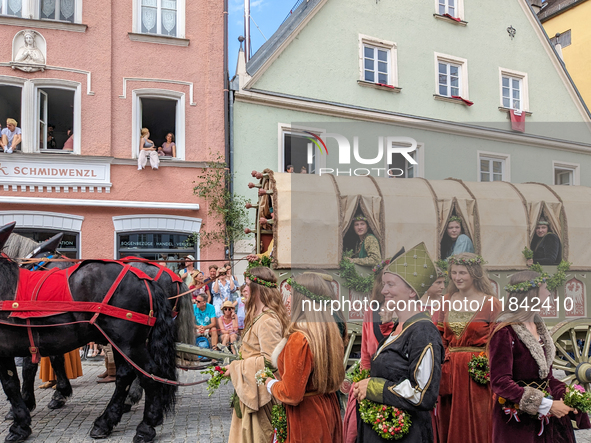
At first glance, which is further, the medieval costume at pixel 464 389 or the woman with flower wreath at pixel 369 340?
the medieval costume at pixel 464 389

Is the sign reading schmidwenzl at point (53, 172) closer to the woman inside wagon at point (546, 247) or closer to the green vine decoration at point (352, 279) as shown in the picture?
the green vine decoration at point (352, 279)

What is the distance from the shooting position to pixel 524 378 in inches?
118

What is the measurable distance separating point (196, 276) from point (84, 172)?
3777 millimetres

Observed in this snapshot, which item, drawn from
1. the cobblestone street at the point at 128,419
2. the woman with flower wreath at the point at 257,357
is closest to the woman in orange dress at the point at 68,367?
the cobblestone street at the point at 128,419

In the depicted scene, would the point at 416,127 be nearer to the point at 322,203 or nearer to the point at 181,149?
the point at 322,203

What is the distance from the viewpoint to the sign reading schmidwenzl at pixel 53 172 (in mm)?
10398

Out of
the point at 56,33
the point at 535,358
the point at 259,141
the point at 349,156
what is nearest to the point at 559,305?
the point at 535,358

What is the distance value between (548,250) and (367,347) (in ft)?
5.98

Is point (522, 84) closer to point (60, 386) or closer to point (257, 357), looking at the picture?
point (257, 357)

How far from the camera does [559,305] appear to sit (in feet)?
16.7

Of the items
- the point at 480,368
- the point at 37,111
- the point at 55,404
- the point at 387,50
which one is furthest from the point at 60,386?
the point at 387,50

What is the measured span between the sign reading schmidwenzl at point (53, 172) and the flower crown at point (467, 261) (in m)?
8.69

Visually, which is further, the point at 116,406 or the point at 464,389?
the point at 116,406

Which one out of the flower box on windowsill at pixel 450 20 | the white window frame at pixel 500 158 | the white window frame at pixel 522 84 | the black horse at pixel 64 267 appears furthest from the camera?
the flower box on windowsill at pixel 450 20
